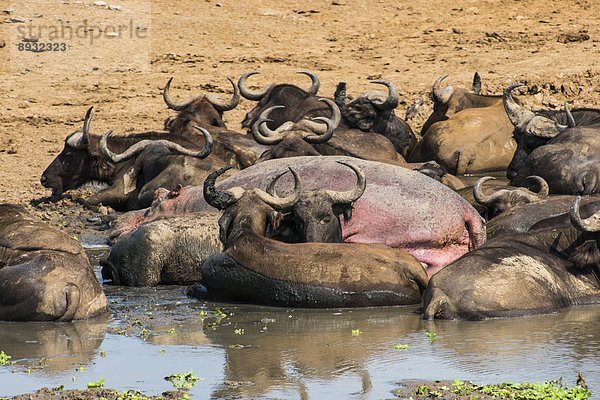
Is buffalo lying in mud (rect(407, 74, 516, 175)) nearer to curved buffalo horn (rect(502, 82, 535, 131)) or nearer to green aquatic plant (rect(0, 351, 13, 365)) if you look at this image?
curved buffalo horn (rect(502, 82, 535, 131))

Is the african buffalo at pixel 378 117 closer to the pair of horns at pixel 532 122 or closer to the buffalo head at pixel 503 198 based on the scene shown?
the pair of horns at pixel 532 122

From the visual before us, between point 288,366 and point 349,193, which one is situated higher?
point 349,193

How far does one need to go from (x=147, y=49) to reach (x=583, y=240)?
15.3 metres

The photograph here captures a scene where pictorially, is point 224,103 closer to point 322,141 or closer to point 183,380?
point 322,141

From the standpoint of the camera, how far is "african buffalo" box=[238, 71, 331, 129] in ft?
57.9

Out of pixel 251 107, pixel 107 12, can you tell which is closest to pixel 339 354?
pixel 251 107

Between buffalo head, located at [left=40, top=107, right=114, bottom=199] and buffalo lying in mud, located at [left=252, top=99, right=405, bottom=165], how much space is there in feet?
7.01

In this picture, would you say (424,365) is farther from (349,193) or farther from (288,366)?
(349,193)

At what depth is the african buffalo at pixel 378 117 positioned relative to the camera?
1736 cm

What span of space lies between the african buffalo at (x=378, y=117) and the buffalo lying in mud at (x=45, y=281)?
7.60m

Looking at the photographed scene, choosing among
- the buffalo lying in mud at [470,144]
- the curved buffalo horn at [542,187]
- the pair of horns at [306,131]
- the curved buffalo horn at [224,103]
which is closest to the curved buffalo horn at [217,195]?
the curved buffalo horn at [542,187]

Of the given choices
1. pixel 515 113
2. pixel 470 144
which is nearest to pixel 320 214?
pixel 515 113

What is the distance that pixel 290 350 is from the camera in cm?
872

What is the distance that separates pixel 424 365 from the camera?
26.8 ft
